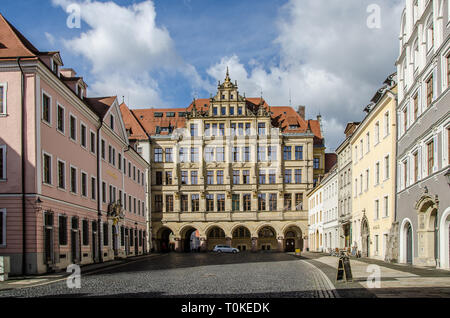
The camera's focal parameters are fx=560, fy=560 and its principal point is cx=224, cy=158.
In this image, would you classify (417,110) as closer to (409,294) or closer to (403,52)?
(403,52)

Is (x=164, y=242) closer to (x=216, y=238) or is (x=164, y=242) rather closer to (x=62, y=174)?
(x=216, y=238)

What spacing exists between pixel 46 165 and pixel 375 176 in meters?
22.5

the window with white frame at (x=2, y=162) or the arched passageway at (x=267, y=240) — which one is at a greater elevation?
the window with white frame at (x=2, y=162)

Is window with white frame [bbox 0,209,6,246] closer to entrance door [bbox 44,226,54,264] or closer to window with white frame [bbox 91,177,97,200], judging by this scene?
entrance door [bbox 44,226,54,264]

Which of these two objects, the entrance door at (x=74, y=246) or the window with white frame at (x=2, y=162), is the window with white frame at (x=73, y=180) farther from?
the window with white frame at (x=2, y=162)

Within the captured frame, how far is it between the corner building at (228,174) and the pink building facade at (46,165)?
33.3m

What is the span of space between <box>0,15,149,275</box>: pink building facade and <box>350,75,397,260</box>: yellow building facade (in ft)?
61.9

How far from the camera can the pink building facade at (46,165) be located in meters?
26.0

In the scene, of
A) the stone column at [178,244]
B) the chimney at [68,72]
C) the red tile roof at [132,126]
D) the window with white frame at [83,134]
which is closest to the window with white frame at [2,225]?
the window with white frame at [83,134]

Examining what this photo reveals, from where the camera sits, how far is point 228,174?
7344 cm

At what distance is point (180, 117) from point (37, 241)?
180ft

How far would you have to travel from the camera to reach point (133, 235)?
52.7 m

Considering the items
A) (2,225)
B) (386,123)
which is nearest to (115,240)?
(2,225)
